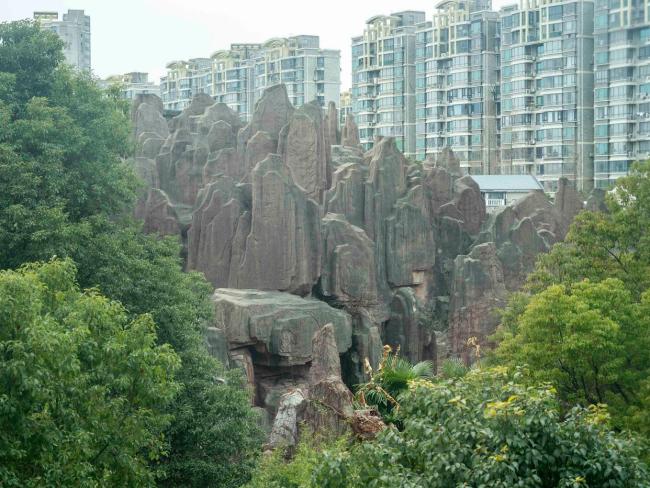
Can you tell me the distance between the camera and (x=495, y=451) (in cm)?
1112

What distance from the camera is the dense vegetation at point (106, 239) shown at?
19.9 meters

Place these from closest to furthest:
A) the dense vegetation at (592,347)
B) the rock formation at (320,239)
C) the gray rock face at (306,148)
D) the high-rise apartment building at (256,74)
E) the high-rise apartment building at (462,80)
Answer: the dense vegetation at (592,347) → the rock formation at (320,239) → the gray rock face at (306,148) → the high-rise apartment building at (462,80) → the high-rise apartment building at (256,74)

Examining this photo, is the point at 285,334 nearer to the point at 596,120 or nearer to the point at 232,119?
the point at 232,119

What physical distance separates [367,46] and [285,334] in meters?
55.5

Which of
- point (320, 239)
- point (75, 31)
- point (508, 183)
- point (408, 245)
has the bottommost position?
point (408, 245)

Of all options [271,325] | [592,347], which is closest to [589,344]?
[592,347]

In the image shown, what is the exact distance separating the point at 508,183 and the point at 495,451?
56.1 metres

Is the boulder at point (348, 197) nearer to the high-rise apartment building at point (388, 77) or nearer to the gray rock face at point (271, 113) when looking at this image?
the gray rock face at point (271, 113)

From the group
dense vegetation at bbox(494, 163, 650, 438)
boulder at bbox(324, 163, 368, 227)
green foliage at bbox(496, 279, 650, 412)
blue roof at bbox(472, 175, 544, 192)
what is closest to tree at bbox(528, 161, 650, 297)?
dense vegetation at bbox(494, 163, 650, 438)

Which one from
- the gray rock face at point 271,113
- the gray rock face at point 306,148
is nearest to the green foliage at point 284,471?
the gray rock face at point 306,148

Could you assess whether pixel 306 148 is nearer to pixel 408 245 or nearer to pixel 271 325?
pixel 408 245

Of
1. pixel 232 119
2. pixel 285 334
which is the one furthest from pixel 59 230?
pixel 232 119

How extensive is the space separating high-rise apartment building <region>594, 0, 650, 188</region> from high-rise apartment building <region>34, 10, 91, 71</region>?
143 ft

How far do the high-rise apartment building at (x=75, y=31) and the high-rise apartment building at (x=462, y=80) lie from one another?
30007mm
